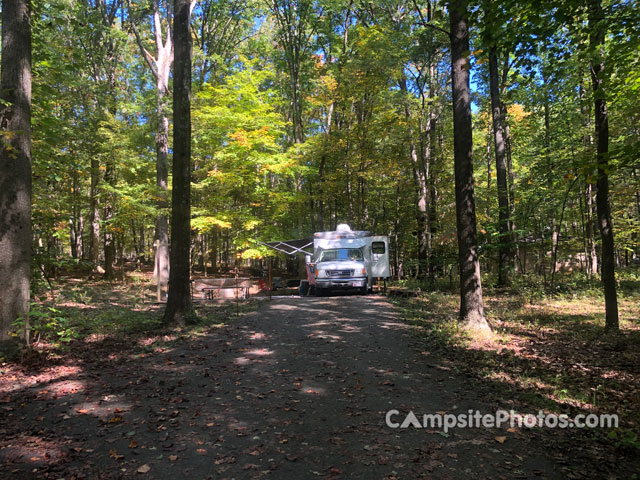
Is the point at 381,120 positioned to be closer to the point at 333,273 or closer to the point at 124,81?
the point at 333,273

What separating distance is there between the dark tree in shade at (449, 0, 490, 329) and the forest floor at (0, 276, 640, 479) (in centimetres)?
88

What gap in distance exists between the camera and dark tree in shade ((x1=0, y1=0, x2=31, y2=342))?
598 centimetres

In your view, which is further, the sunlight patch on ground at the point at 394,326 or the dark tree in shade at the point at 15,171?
Answer: the sunlight patch on ground at the point at 394,326

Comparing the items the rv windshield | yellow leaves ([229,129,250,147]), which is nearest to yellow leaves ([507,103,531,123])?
the rv windshield

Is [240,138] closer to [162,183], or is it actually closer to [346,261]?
[162,183]

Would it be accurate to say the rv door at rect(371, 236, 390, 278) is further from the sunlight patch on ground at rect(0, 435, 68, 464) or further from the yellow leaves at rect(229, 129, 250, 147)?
the sunlight patch on ground at rect(0, 435, 68, 464)

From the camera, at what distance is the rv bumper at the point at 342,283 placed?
17.1 m

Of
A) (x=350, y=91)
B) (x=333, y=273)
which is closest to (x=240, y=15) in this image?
(x=350, y=91)

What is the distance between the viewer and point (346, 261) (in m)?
17.4

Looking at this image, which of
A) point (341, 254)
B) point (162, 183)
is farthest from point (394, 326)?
point (162, 183)

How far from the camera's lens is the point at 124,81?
1134 inches

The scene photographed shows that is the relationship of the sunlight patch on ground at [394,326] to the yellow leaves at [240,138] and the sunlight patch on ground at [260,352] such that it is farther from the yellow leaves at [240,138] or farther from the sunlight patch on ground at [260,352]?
the yellow leaves at [240,138]

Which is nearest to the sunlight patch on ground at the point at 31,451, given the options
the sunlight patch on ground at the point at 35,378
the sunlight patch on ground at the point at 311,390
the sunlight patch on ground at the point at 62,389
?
the sunlight patch on ground at the point at 62,389

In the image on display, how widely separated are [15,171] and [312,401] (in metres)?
6.34
